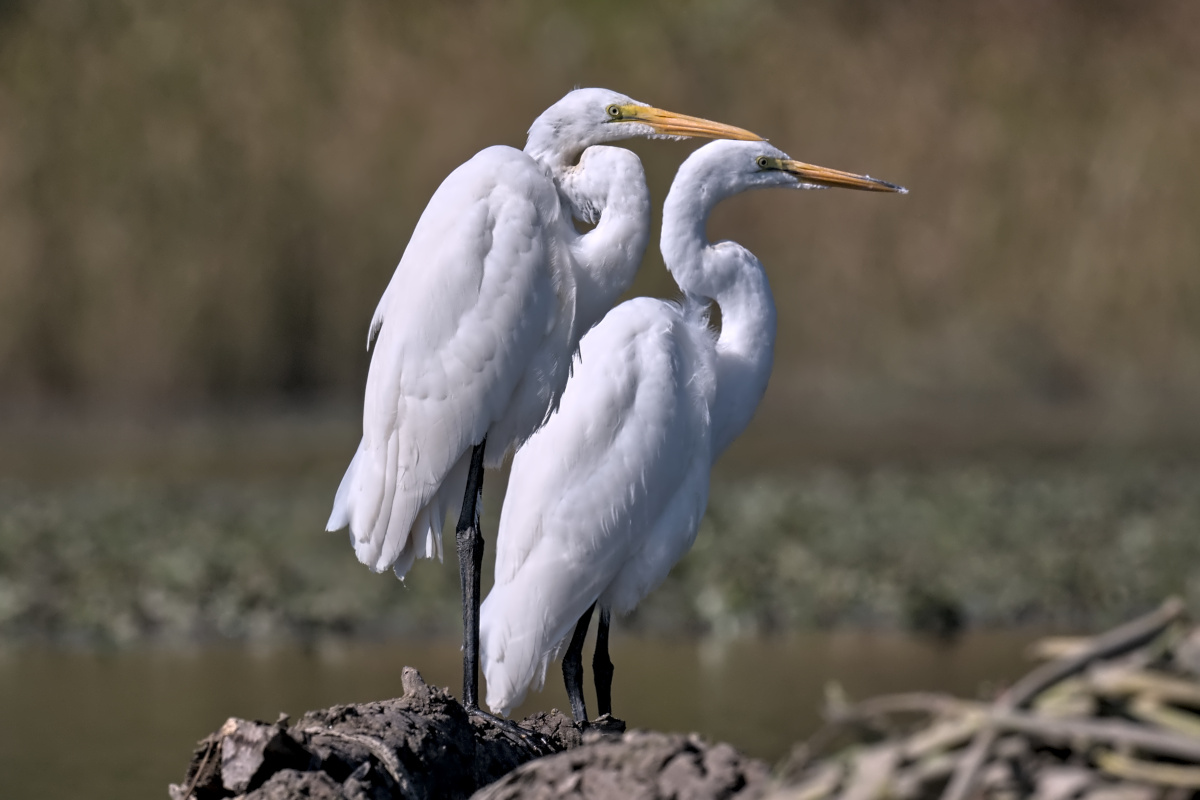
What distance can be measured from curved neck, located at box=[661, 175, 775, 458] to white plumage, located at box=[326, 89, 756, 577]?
522mm

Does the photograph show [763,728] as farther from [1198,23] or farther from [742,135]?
[1198,23]

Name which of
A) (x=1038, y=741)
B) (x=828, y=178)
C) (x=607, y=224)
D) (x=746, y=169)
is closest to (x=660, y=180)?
(x=828, y=178)

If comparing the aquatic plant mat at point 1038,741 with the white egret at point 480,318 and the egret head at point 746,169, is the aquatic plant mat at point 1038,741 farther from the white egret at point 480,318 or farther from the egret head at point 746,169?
the egret head at point 746,169

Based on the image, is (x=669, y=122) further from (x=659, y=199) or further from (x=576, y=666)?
(x=659, y=199)

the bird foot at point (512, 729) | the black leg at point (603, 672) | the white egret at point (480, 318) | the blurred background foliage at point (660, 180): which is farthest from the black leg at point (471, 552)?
the blurred background foliage at point (660, 180)

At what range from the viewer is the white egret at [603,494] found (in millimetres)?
4141

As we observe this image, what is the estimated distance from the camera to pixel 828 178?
4.79 metres

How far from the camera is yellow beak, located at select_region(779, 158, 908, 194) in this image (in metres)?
4.71

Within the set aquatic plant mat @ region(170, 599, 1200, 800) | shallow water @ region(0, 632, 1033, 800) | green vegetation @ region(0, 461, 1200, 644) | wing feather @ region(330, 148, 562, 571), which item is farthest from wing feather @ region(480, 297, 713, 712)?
green vegetation @ region(0, 461, 1200, 644)

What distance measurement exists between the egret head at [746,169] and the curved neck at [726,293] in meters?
0.02

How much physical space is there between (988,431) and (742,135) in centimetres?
941

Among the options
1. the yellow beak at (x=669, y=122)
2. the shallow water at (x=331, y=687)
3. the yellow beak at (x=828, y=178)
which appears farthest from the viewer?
the shallow water at (x=331, y=687)

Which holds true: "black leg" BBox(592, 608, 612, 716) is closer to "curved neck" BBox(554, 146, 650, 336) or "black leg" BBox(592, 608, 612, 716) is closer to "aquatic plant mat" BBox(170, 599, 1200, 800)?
"curved neck" BBox(554, 146, 650, 336)

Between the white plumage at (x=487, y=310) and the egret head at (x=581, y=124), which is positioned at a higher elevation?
the egret head at (x=581, y=124)
